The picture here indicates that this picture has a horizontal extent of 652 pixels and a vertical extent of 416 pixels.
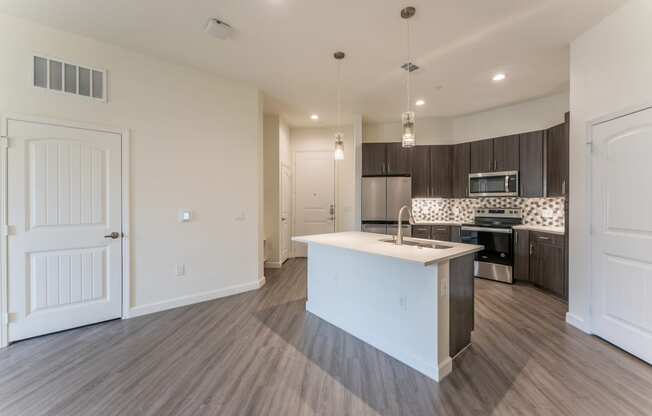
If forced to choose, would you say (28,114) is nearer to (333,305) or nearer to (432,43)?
(333,305)

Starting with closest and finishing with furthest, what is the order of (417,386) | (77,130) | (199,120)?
(417,386) < (77,130) < (199,120)

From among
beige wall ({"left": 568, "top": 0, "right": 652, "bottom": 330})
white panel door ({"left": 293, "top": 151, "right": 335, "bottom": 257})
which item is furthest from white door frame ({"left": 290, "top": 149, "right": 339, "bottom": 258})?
beige wall ({"left": 568, "top": 0, "right": 652, "bottom": 330})

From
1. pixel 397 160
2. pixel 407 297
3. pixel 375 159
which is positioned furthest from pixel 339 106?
pixel 407 297

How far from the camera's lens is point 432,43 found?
2.82 meters

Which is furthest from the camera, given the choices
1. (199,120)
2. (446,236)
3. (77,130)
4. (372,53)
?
(446,236)

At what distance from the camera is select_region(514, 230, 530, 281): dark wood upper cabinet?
404 cm

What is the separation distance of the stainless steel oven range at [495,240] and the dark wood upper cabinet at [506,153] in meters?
0.72

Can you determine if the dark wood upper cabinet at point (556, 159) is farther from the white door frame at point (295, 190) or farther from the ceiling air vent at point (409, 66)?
the white door frame at point (295, 190)

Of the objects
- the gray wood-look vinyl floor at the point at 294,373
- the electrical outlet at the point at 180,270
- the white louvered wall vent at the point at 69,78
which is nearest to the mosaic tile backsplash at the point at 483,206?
the gray wood-look vinyl floor at the point at 294,373

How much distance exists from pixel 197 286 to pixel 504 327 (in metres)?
3.54

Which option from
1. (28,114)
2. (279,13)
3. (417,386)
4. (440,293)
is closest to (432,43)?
(279,13)

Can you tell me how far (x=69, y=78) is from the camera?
269 centimetres

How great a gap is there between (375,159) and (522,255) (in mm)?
2844

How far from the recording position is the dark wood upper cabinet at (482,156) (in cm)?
462
